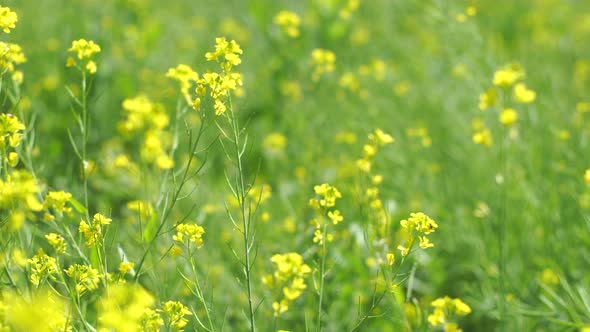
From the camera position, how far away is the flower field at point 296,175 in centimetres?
146

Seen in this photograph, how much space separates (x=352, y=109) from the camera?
329 cm

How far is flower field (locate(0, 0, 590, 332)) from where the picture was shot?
1465 mm

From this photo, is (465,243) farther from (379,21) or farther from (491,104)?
(379,21)

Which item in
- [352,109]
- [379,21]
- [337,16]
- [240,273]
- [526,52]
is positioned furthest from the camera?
[379,21]

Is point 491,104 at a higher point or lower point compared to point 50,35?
higher

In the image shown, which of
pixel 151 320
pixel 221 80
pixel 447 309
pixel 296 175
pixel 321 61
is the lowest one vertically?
pixel 296 175

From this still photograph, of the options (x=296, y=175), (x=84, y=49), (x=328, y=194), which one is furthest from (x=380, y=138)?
(x=296, y=175)

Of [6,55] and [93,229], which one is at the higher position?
[6,55]

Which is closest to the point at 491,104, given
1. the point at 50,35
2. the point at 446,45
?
the point at 446,45

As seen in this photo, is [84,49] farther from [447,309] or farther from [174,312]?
[447,309]

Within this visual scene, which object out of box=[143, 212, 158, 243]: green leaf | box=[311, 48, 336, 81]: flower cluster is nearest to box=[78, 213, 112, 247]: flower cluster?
box=[143, 212, 158, 243]: green leaf

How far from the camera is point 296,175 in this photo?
2.99 meters

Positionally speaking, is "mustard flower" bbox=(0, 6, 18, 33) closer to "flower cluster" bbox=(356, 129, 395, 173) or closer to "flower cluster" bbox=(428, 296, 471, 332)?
"flower cluster" bbox=(356, 129, 395, 173)

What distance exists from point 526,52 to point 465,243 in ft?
6.39
